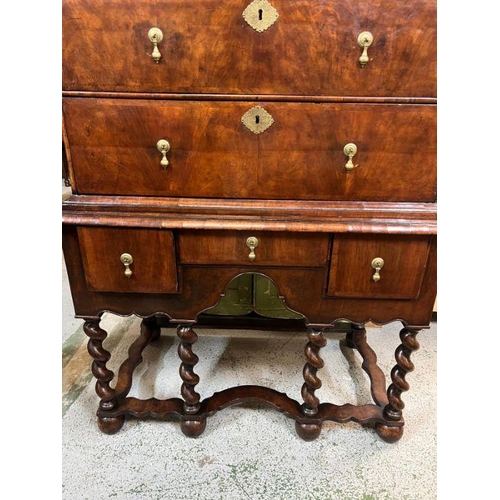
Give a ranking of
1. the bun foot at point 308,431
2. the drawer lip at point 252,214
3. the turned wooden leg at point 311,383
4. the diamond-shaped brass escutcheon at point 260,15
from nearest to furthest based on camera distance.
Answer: the diamond-shaped brass escutcheon at point 260,15 < the drawer lip at point 252,214 < the turned wooden leg at point 311,383 < the bun foot at point 308,431

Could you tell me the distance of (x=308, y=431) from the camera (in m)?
1.21

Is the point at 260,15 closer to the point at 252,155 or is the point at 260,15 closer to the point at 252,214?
the point at 252,155

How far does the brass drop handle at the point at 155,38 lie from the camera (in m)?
0.80

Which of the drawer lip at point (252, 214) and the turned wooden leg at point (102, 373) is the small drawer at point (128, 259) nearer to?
the drawer lip at point (252, 214)

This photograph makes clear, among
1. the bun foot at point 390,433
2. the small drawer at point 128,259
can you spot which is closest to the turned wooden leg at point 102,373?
the small drawer at point 128,259

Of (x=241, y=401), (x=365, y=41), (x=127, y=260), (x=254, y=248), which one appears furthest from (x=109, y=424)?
(x=365, y=41)

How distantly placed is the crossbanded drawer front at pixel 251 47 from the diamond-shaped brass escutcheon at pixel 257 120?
4cm

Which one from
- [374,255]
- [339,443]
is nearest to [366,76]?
[374,255]

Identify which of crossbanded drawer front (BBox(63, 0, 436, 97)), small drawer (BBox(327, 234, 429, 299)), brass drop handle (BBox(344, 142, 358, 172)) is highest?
crossbanded drawer front (BBox(63, 0, 436, 97))

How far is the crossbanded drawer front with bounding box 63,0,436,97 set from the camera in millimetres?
792

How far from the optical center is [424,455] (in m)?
1.21

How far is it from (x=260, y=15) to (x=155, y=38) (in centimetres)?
22

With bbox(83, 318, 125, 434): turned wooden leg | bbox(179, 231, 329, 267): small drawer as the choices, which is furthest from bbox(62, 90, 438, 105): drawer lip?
bbox(83, 318, 125, 434): turned wooden leg

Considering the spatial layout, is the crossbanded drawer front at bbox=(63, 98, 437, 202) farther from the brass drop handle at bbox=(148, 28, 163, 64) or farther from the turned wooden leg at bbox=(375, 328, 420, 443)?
the turned wooden leg at bbox=(375, 328, 420, 443)
